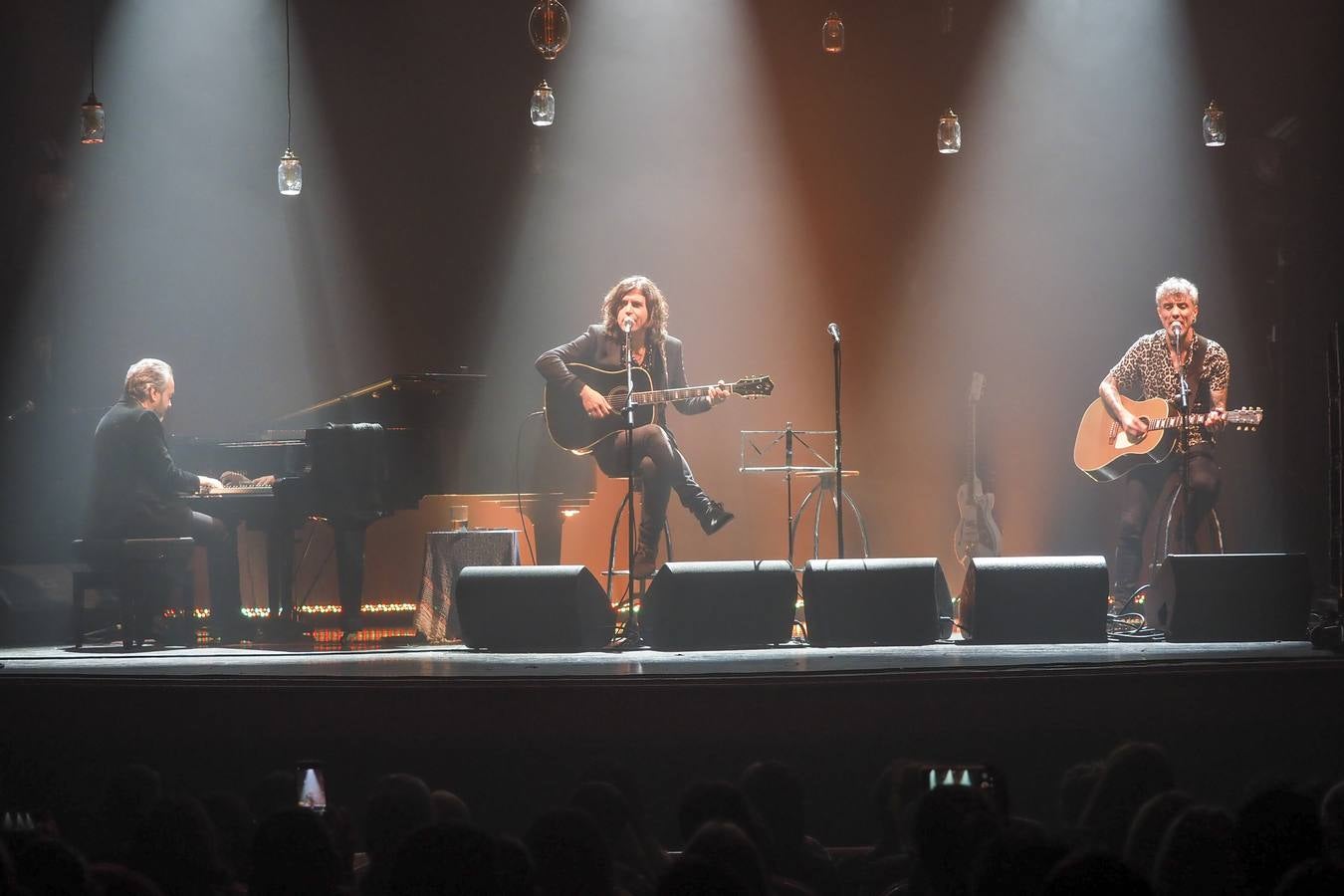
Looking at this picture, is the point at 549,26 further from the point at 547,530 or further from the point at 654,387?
the point at 547,530

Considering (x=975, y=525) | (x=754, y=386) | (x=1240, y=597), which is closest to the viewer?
(x=1240, y=597)

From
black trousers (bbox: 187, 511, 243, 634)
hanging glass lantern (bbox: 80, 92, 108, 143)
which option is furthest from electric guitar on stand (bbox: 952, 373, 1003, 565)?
hanging glass lantern (bbox: 80, 92, 108, 143)

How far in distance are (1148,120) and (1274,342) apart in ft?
5.34

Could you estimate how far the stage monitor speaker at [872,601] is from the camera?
5367 millimetres

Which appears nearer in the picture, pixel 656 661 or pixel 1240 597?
pixel 656 661

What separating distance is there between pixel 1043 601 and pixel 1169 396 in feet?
7.31

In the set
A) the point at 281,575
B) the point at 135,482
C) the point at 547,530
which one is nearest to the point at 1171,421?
the point at 547,530

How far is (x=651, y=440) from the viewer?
6297 mm

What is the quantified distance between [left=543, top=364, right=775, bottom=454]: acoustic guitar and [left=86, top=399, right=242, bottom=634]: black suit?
174 centimetres

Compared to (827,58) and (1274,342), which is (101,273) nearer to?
(827,58)

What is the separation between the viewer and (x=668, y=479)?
628 centimetres

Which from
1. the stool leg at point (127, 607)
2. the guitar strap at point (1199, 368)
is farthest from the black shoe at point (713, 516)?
the stool leg at point (127, 607)

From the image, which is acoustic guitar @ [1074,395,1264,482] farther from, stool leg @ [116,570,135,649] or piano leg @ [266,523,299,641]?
stool leg @ [116,570,135,649]

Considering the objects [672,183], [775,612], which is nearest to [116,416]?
[775,612]
